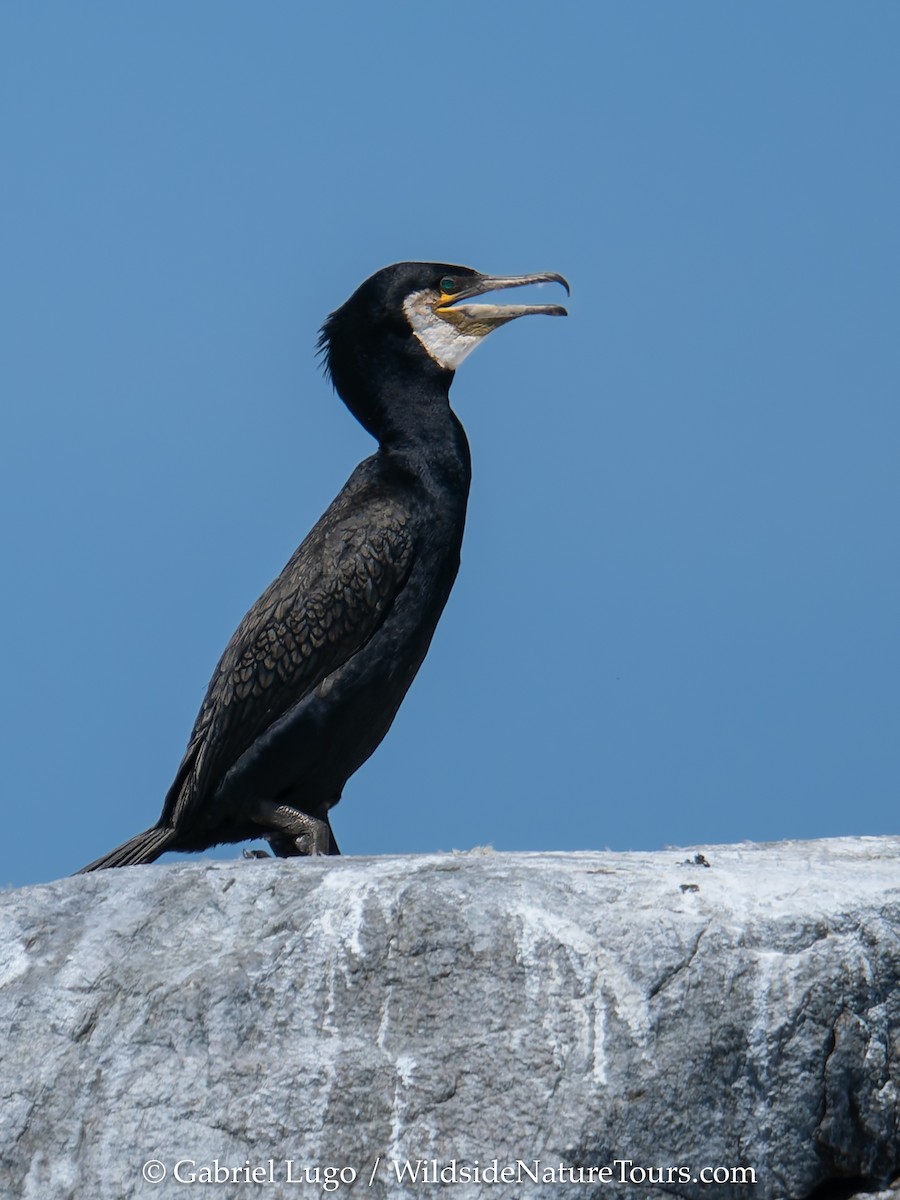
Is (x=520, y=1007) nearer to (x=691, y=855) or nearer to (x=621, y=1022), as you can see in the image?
(x=621, y=1022)

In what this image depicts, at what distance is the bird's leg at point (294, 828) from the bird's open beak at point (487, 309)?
2221 mm

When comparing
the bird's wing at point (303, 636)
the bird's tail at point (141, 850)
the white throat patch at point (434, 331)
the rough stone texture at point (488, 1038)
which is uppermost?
the white throat patch at point (434, 331)

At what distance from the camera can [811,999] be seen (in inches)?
191

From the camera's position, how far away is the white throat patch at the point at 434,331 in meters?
7.17

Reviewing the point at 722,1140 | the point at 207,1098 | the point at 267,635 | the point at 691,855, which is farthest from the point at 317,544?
the point at 722,1140

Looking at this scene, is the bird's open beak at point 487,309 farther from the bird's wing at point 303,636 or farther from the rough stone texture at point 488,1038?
A: the rough stone texture at point 488,1038

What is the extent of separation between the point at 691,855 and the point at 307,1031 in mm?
1572

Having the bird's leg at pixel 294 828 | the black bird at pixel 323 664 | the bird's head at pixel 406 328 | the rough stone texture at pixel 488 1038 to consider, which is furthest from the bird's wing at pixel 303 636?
the rough stone texture at pixel 488 1038

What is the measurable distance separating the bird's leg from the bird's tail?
0.38 m

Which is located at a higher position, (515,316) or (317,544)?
(515,316)

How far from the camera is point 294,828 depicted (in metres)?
6.51
